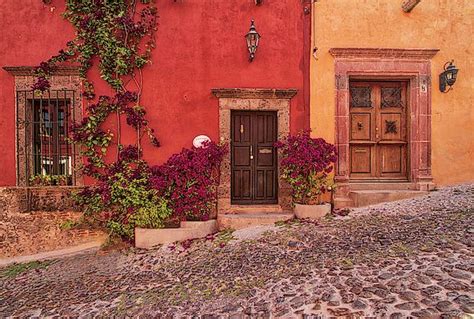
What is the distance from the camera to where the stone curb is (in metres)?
4.94

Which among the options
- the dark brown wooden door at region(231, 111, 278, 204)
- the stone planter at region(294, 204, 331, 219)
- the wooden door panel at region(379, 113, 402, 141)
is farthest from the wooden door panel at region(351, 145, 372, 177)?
the dark brown wooden door at region(231, 111, 278, 204)

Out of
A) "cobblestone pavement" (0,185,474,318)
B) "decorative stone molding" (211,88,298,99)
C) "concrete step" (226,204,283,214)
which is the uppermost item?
"decorative stone molding" (211,88,298,99)

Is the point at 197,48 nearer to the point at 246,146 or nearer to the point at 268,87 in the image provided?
the point at 268,87

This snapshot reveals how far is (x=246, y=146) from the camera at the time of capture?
576cm

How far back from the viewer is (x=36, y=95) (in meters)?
5.33

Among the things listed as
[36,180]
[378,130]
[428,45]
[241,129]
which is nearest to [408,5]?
[428,45]

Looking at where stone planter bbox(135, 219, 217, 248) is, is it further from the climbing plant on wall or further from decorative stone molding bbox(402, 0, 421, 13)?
decorative stone molding bbox(402, 0, 421, 13)

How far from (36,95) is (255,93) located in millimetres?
4081

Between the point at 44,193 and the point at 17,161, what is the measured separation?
30.3 inches

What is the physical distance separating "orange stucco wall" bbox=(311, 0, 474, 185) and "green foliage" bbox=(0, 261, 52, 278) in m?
5.28

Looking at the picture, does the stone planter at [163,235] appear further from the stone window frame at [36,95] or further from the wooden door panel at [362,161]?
the wooden door panel at [362,161]

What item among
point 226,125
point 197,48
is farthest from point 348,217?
point 197,48

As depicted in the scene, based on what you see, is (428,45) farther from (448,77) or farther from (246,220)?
(246,220)

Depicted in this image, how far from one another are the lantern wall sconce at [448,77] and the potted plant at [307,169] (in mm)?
2720
